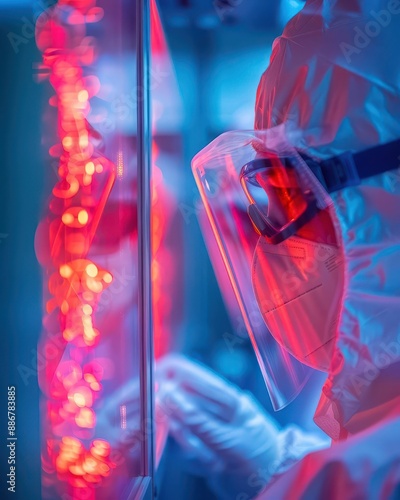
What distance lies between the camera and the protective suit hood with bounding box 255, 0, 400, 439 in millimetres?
897

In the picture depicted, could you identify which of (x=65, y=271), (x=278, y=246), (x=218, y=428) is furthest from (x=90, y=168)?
(x=218, y=428)

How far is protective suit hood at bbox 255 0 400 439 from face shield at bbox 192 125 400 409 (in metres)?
0.03

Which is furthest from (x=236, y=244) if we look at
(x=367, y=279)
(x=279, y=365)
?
(x=367, y=279)

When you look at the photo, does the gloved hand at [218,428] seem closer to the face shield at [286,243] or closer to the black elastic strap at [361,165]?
the face shield at [286,243]

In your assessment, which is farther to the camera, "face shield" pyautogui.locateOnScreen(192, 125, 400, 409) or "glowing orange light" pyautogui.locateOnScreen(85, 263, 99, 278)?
"glowing orange light" pyautogui.locateOnScreen(85, 263, 99, 278)

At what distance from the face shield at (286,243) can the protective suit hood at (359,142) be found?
3 centimetres

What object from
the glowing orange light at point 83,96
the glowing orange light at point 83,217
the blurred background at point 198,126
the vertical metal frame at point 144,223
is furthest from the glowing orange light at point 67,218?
the blurred background at point 198,126

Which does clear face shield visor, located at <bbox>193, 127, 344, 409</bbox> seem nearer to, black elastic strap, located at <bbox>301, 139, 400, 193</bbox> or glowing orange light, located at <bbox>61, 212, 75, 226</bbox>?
black elastic strap, located at <bbox>301, 139, 400, 193</bbox>

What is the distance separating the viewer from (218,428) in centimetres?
163

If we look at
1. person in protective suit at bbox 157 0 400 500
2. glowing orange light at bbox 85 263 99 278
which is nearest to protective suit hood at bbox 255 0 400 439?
person in protective suit at bbox 157 0 400 500

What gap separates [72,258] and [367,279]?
564 mm

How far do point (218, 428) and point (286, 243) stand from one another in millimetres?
834

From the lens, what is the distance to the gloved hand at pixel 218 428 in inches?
64.3

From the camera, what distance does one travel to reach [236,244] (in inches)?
50.2
